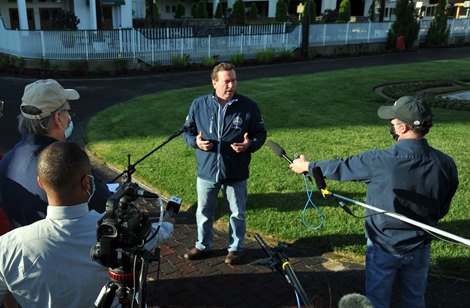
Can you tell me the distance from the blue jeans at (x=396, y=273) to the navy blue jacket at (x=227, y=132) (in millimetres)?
1655

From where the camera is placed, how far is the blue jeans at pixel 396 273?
3.33 metres

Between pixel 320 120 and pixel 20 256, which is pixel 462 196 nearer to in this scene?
pixel 320 120

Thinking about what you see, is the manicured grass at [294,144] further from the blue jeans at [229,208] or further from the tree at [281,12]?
the tree at [281,12]

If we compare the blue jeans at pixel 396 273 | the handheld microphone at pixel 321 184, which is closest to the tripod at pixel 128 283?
the handheld microphone at pixel 321 184

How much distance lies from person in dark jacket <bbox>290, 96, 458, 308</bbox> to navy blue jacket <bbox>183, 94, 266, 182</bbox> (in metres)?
1.28

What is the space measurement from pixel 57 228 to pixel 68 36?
61.4 feet

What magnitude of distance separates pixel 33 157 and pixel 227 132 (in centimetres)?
211

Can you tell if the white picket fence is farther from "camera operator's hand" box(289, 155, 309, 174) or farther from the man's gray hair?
"camera operator's hand" box(289, 155, 309, 174)

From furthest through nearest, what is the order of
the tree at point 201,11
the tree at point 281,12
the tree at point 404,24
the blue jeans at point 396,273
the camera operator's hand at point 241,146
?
the tree at point 201,11 → the tree at point 281,12 → the tree at point 404,24 → the camera operator's hand at point 241,146 → the blue jeans at point 396,273

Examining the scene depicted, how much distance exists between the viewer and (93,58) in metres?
19.3

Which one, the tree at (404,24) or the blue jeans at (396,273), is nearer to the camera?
the blue jeans at (396,273)

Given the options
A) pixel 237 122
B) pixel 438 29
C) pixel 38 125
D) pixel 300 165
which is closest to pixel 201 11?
pixel 438 29

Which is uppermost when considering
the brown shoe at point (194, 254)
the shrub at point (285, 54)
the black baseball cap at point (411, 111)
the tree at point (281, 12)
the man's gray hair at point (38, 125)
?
the tree at point (281, 12)

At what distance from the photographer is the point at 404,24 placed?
2809cm
